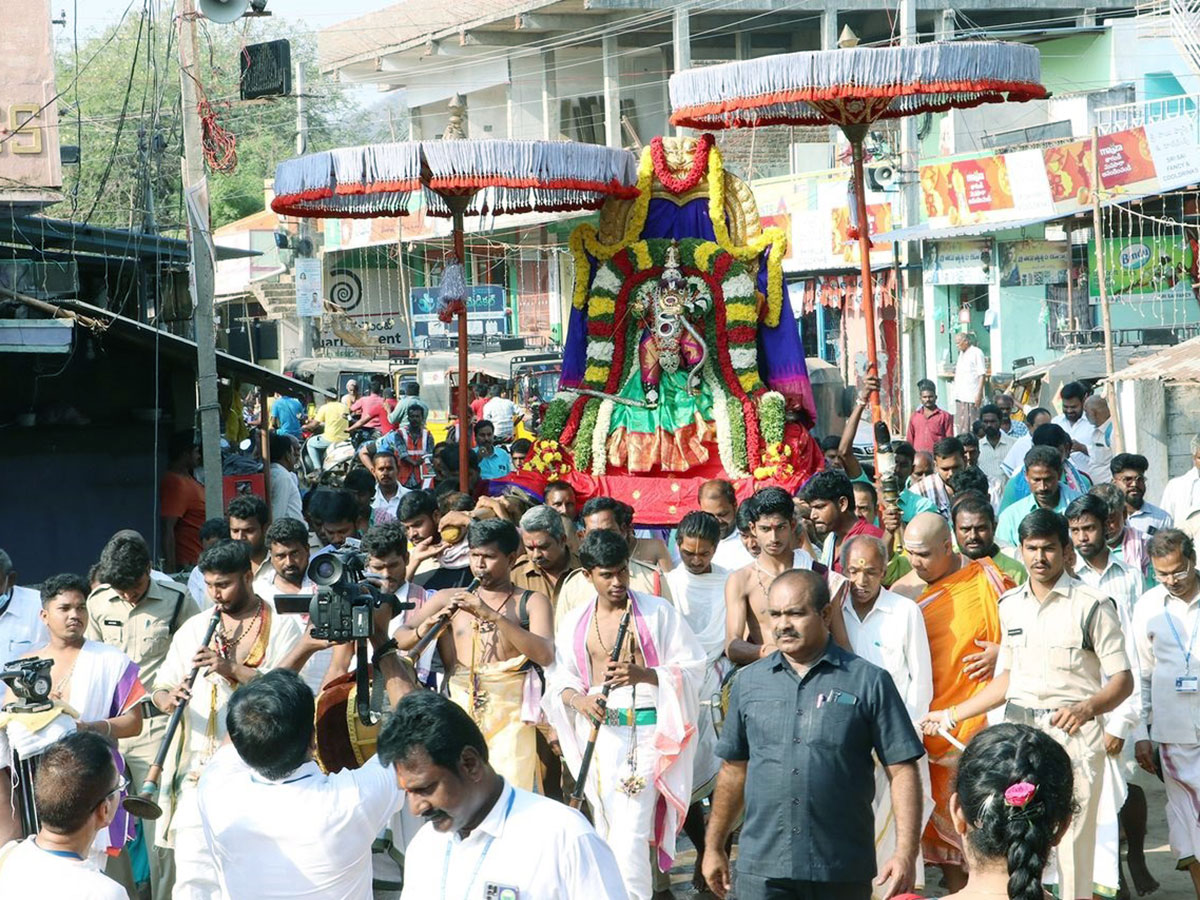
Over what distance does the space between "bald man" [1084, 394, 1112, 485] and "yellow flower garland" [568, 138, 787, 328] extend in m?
2.31

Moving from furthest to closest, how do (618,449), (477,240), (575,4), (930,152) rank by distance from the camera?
(477,240) → (575,4) → (930,152) → (618,449)

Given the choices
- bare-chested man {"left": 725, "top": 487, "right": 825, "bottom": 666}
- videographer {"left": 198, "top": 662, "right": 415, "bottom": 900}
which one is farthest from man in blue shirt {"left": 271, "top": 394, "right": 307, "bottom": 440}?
videographer {"left": 198, "top": 662, "right": 415, "bottom": 900}

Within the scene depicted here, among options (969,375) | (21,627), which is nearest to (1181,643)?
(21,627)

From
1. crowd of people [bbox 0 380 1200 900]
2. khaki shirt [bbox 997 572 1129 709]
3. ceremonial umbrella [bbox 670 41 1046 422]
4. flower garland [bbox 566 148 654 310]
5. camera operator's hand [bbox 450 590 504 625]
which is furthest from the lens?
flower garland [bbox 566 148 654 310]

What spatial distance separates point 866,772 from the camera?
199 inches

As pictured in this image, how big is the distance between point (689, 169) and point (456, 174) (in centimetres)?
239

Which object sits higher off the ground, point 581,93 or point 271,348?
point 581,93

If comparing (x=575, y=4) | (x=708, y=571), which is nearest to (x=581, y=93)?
(x=575, y=4)

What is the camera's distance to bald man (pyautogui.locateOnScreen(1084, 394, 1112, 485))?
1162 centimetres

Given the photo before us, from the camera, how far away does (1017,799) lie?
10.8 feet

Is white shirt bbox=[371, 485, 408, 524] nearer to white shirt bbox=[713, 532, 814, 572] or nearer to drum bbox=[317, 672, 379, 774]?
white shirt bbox=[713, 532, 814, 572]

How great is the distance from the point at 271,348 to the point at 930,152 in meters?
13.0

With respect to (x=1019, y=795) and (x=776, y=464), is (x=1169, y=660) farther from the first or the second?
(x=776, y=464)

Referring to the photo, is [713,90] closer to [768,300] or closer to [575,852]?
[768,300]
